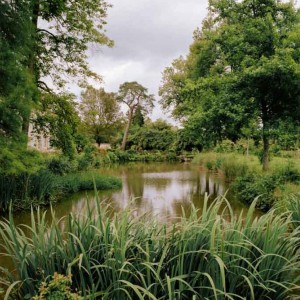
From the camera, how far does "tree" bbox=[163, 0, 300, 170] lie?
981 cm

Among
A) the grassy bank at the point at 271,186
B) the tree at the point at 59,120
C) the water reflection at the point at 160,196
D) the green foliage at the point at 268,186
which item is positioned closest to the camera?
the grassy bank at the point at 271,186

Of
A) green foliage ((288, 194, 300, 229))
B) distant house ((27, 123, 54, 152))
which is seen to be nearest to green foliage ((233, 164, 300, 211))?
green foliage ((288, 194, 300, 229))

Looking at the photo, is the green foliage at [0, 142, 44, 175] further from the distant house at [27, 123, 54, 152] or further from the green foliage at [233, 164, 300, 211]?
the green foliage at [233, 164, 300, 211]

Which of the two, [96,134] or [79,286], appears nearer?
[79,286]

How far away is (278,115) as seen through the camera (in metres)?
10.7

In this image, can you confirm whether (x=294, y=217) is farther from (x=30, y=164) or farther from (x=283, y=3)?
(x=283, y=3)

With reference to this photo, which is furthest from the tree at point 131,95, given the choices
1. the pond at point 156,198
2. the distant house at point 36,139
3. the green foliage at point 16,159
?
the green foliage at point 16,159

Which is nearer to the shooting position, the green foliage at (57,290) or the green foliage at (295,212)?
the green foliage at (57,290)

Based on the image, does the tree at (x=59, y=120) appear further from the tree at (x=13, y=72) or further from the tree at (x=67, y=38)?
the tree at (x=13, y=72)

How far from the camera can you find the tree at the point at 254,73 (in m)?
9.81

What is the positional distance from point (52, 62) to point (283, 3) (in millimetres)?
8158

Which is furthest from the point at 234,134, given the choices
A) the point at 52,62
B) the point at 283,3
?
the point at 52,62

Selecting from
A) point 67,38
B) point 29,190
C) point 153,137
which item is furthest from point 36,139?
point 153,137

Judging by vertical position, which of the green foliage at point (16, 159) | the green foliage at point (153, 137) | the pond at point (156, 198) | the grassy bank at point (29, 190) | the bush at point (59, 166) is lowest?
the pond at point (156, 198)
